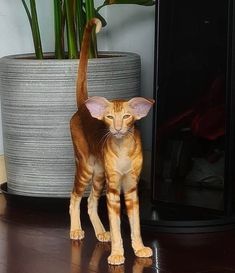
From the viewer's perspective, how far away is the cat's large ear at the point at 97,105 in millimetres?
1171

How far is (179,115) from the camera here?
55.5 inches

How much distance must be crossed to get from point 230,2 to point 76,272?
594 mm

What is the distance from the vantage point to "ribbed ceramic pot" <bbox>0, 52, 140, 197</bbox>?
1527 millimetres

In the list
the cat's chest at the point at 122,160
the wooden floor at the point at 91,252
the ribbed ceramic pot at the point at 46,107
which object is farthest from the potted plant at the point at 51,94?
the cat's chest at the point at 122,160

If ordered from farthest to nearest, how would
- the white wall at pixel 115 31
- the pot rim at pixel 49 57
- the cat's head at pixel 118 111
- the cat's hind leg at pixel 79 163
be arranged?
the white wall at pixel 115 31, the pot rim at pixel 49 57, the cat's hind leg at pixel 79 163, the cat's head at pixel 118 111

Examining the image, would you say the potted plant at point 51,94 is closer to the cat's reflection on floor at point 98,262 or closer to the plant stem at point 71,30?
the plant stem at point 71,30

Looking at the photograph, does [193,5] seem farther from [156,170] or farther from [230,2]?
[156,170]

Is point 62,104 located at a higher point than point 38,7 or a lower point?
lower

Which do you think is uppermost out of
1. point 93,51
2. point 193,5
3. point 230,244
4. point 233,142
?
point 193,5

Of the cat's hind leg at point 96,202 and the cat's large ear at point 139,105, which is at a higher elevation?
the cat's large ear at point 139,105

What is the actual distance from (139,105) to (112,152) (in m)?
0.10

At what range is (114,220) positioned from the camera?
1196mm

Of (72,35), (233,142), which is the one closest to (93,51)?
(72,35)

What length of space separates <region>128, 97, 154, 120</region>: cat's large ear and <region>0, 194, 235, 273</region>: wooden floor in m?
0.27
